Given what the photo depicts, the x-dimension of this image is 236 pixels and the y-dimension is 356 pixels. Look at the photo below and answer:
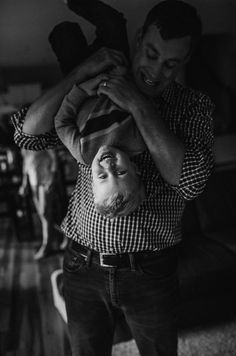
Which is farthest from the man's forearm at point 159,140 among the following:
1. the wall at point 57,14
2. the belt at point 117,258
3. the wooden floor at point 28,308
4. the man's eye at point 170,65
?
the wooden floor at point 28,308

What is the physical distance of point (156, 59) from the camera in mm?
742

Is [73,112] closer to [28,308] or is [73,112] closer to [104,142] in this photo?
[104,142]

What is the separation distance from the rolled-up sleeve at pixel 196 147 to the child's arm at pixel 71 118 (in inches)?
8.8

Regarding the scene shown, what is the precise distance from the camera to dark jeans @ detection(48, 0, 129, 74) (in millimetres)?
734

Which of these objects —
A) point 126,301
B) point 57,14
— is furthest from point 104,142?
→ point 57,14

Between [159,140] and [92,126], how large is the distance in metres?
0.14

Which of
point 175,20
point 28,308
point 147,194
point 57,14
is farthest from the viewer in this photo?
point 28,308

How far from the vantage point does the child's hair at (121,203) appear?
720 mm

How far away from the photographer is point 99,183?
0.73 meters

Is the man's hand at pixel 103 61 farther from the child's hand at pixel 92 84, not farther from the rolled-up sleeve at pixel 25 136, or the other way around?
the rolled-up sleeve at pixel 25 136

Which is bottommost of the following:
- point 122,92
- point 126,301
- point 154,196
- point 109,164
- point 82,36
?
point 126,301

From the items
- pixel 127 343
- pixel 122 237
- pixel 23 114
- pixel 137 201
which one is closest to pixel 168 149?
pixel 137 201

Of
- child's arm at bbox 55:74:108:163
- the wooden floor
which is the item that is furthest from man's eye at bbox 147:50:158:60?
the wooden floor

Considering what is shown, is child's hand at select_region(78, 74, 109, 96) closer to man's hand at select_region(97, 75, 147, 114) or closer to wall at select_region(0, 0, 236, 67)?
man's hand at select_region(97, 75, 147, 114)
